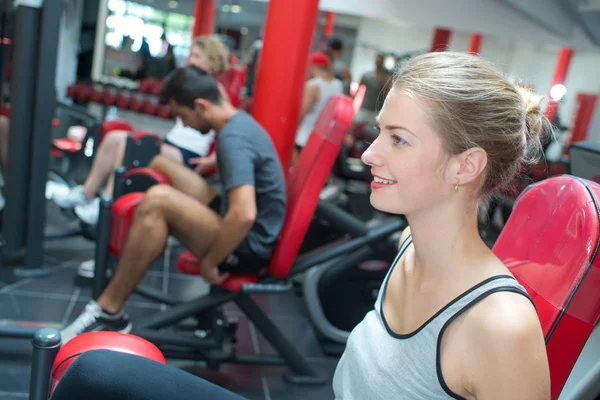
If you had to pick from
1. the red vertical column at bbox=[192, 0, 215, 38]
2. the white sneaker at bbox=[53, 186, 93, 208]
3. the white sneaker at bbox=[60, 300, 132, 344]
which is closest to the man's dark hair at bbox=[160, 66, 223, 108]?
the white sneaker at bbox=[60, 300, 132, 344]

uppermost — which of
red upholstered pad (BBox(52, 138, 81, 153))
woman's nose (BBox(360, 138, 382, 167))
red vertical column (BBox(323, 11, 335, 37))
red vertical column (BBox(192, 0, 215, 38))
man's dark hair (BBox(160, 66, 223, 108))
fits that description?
red vertical column (BBox(323, 11, 335, 37))

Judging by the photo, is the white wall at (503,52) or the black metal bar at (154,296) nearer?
the black metal bar at (154,296)

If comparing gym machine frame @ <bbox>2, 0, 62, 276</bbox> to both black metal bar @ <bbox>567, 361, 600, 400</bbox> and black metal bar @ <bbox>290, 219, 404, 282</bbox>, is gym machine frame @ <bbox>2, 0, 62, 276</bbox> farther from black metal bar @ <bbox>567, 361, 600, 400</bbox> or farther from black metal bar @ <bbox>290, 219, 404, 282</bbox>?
black metal bar @ <bbox>567, 361, 600, 400</bbox>

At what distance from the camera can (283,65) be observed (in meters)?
3.20

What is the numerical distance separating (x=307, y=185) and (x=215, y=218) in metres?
0.37

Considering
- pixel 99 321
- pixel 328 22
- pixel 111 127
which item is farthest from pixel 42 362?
pixel 328 22

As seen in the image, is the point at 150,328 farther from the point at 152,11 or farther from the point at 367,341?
the point at 152,11

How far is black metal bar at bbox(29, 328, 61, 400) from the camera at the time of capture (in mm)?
1123

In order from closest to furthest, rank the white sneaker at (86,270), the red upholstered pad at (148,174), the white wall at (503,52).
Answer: the red upholstered pad at (148,174) < the white sneaker at (86,270) < the white wall at (503,52)

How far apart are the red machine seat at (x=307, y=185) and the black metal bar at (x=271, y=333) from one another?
10 cm

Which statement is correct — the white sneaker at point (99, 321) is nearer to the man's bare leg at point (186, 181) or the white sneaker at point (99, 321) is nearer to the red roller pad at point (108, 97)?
the man's bare leg at point (186, 181)

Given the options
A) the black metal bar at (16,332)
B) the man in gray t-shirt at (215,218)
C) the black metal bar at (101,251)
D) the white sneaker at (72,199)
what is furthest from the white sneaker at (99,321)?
the white sneaker at (72,199)

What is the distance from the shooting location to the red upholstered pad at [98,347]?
114 centimetres

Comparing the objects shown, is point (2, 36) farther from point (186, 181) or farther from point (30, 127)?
point (186, 181)
